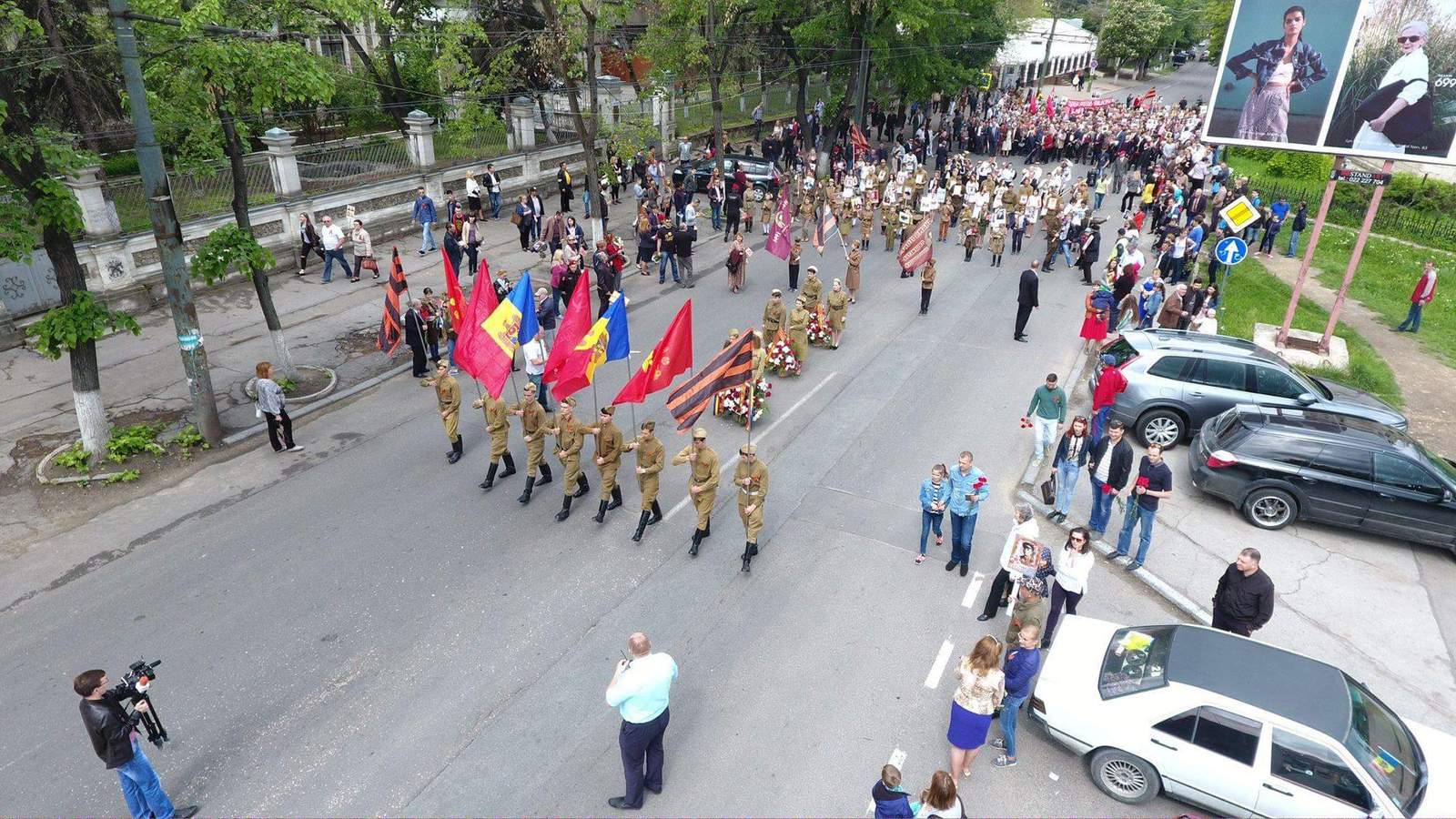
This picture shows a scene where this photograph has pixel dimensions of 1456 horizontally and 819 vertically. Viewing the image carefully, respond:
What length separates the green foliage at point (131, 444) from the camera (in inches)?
487

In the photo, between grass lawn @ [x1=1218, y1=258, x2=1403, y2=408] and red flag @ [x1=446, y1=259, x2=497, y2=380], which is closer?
red flag @ [x1=446, y1=259, x2=497, y2=380]

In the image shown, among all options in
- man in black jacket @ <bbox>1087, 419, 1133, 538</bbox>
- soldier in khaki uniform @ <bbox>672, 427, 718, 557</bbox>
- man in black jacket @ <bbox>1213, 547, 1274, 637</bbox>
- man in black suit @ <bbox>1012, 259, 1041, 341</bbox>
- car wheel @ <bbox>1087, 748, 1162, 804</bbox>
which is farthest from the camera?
man in black suit @ <bbox>1012, 259, 1041, 341</bbox>

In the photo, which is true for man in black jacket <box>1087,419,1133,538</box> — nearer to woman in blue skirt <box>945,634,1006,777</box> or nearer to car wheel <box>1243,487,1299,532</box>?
car wheel <box>1243,487,1299,532</box>

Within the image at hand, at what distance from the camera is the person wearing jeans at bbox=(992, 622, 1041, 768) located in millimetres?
6973

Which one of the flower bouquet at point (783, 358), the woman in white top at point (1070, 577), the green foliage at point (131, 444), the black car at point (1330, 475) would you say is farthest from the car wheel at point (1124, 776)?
the green foliage at point (131, 444)

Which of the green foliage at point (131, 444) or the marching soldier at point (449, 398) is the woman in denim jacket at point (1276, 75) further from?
the green foliage at point (131, 444)

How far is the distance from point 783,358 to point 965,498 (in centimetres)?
620

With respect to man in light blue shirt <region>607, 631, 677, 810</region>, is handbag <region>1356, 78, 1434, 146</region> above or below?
above

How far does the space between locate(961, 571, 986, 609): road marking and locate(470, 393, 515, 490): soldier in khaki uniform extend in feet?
19.7

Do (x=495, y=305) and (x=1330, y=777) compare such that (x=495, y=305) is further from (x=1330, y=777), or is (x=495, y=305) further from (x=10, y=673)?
(x=1330, y=777)

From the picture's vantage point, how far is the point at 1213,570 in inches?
403

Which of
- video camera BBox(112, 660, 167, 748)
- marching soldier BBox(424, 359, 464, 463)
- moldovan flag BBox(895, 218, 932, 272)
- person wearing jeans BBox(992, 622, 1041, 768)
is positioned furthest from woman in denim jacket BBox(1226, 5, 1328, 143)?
video camera BBox(112, 660, 167, 748)

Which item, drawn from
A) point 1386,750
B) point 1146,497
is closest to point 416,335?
point 1146,497

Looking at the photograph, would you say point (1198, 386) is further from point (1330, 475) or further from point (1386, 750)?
point (1386, 750)
